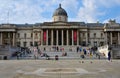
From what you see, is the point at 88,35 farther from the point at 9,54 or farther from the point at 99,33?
the point at 9,54

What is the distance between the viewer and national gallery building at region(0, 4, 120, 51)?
123 metres

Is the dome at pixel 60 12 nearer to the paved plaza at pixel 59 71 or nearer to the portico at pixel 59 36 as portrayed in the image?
the portico at pixel 59 36

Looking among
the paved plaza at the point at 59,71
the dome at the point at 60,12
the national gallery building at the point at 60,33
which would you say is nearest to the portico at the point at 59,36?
the national gallery building at the point at 60,33

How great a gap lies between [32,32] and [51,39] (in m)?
10.2

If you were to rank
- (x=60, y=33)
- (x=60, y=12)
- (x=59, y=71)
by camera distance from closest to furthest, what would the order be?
(x=59, y=71) < (x=60, y=33) < (x=60, y=12)

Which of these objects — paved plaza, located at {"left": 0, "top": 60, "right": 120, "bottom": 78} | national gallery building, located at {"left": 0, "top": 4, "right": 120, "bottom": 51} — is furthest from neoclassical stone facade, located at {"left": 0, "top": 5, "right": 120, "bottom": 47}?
paved plaza, located at {"left": 0, "top": 60, "right": 120, "bottom": 78}

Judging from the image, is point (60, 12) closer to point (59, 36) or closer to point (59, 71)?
point (59, 36)

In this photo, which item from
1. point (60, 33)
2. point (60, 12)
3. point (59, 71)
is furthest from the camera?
point (60, 12)

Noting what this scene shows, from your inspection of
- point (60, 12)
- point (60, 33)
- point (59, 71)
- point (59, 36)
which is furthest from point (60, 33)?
point (59, 71)

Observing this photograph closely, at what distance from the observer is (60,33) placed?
12544 cm

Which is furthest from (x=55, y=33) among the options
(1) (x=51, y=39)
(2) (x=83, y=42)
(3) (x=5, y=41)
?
(3) (x=5, y=41)

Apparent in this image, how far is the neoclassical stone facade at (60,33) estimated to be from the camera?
12331 cm

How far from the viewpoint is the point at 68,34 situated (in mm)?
124562

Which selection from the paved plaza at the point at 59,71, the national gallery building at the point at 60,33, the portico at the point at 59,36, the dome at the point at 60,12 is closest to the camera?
the paved plaza at the point at 59,71
